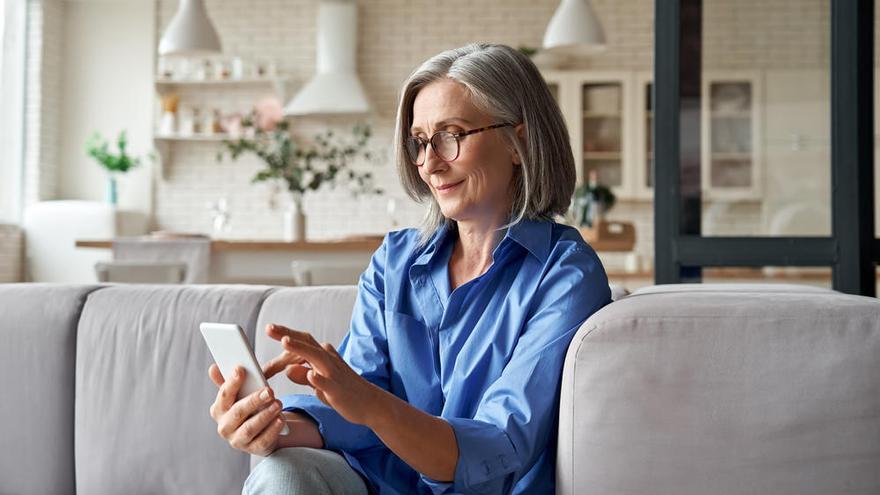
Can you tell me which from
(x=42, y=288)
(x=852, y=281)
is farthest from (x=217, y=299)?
(x=852, y=281)

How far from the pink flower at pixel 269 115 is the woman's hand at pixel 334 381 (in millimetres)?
7012

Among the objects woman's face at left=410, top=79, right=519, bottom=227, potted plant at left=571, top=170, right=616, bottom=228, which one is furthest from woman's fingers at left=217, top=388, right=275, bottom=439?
potted plant at left=571, top=170, right=616, bottom=228

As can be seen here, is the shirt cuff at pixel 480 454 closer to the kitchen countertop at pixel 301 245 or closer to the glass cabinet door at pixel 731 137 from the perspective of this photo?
the glass cabinet door at pixel 731 137

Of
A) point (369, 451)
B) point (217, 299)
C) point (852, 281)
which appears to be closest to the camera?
point (369, 451)

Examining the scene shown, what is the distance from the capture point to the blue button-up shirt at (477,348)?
141 centimetres

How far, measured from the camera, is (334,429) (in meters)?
1.55

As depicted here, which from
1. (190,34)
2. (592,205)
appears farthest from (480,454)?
(190,34)

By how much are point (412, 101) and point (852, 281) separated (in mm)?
1334

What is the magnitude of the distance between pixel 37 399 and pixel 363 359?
0.89 m

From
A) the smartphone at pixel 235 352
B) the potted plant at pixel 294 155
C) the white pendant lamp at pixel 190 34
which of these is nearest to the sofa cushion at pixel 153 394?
the smartphone at pixel 235 352

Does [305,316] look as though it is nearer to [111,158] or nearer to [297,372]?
[297,372]

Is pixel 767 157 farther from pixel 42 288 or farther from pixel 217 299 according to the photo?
pixel 42 288

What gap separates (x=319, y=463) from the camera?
4.73 feet

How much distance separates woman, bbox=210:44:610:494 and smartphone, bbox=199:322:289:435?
0.02 meters
